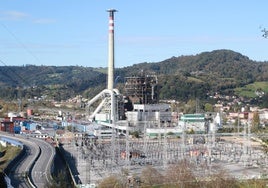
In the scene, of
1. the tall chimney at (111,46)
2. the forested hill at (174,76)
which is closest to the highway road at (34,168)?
the tall chimney at (111,46)

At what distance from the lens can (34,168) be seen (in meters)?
16.0

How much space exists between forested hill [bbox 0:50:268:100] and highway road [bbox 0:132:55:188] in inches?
543

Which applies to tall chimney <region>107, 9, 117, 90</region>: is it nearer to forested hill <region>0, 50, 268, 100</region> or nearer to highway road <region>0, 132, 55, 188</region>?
forested hill <region>0, 50, 268, 100</region>

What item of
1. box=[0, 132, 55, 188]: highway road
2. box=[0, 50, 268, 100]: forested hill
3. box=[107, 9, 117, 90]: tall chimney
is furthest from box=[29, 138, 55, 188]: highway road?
box=[0, 50, 268, 100]: forested hill

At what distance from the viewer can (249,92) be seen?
50781 millimetres

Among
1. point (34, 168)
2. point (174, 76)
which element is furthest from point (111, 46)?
point (174, 76)

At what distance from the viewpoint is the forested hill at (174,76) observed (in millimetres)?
50000

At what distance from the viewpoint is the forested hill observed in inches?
1969

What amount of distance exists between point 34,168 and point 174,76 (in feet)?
120

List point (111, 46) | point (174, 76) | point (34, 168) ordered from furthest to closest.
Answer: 1. point (174, 76)
2. point (111, 46)
3. point (34, 168)

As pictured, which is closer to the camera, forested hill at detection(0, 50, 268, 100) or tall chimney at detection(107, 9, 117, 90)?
tall chimney at detection(107, 9, 117, 90)

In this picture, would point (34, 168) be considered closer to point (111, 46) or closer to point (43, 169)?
point (43, 169)

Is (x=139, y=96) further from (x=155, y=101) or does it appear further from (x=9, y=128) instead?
(x=9, y=128)

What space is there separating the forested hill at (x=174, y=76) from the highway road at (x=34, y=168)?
13.8 meters
